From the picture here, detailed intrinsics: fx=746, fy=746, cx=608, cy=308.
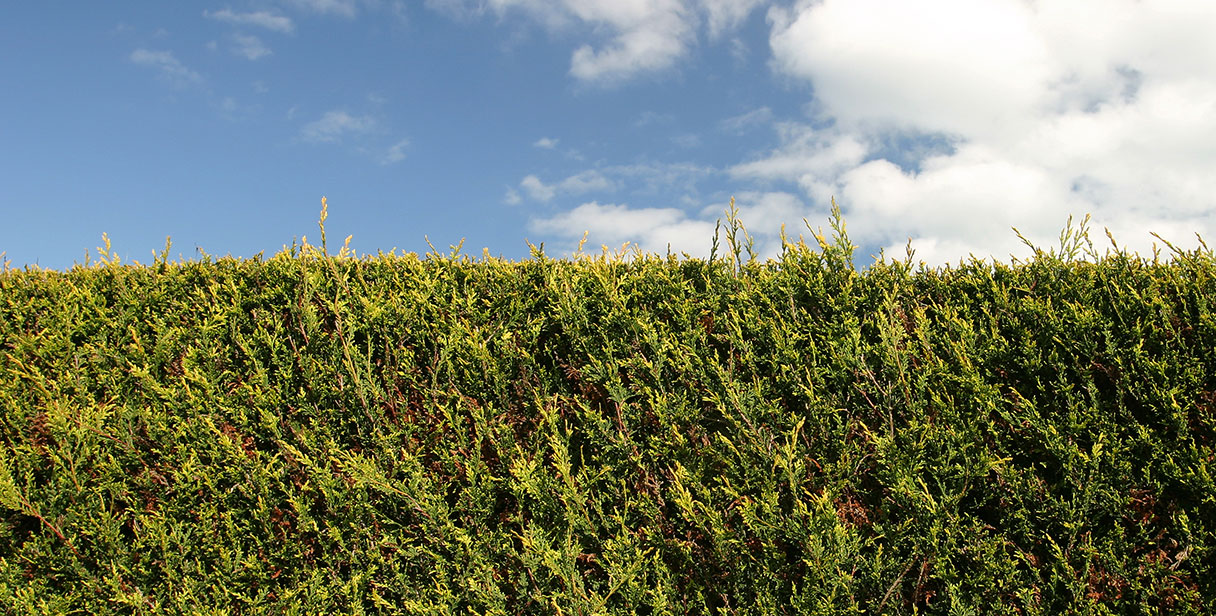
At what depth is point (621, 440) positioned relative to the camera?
4.43 m

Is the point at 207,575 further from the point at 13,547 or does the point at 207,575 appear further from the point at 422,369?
the point at 422,369

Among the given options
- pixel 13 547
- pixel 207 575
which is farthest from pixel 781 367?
pixel 13 547

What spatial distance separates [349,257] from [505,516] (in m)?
2.18

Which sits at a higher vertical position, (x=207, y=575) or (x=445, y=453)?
(x=445, y=453)

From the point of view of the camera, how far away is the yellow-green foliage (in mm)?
4121

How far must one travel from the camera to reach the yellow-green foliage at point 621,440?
4.12 m

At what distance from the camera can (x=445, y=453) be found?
465 centimetres

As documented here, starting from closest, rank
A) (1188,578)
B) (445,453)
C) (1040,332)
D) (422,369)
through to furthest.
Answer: (1188,578), (1040,332), (445,453), (422,369)

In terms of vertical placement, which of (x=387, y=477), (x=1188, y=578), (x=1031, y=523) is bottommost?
(x=1188, y=578)

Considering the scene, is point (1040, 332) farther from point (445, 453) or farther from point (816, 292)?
point (445, 453)

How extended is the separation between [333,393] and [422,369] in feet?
1.92

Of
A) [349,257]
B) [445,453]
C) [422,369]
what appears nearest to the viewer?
[445,453]

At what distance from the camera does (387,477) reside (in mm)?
4691

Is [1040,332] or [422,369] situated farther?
[422,369]
